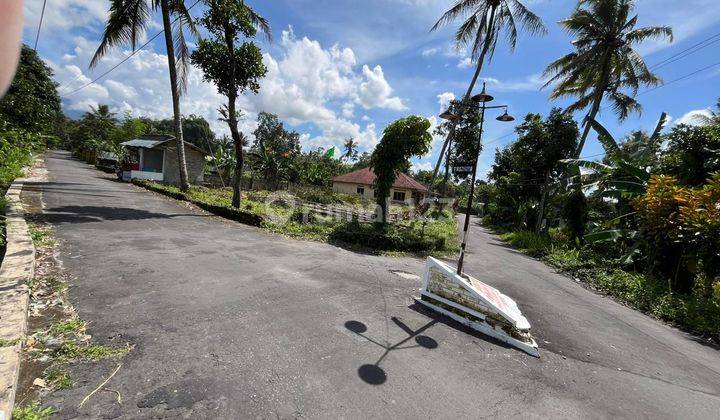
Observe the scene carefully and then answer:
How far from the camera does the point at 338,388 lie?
3297 millimetres

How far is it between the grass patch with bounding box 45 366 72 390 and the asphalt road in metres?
0.08

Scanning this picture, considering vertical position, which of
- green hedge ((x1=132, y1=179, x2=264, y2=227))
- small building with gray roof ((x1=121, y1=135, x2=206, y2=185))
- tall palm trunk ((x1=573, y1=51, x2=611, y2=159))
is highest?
tall palm trunk ((x1=573, y1=51, x2=611, y2=159))

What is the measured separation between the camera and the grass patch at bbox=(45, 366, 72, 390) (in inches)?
110

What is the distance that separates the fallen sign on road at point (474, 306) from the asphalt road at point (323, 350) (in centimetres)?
20

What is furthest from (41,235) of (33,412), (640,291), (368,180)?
(368,180)

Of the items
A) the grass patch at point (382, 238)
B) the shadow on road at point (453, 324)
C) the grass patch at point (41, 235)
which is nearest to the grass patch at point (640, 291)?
the grass patch at point (382, 238)

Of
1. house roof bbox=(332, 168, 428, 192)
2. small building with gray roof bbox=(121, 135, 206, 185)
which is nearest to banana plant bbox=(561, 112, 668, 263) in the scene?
house roof bbox=(332, 168, 428, 192)

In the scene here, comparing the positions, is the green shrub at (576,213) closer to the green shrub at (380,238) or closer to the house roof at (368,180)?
the green shrub at (380,238)

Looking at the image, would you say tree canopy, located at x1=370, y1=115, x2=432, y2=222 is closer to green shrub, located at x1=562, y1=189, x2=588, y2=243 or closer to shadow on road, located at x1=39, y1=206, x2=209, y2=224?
shadow on road, located at x1=39, y1=206, x2=209, y2=224

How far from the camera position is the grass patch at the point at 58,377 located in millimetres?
2807

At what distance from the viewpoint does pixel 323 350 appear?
392 cm

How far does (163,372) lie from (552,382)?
4481 millimetres

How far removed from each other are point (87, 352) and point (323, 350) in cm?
240

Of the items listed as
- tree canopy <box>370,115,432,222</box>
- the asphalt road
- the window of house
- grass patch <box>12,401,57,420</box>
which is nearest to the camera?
grass patch <box>12,401,57,420</box>
